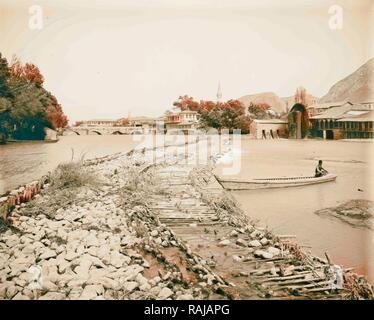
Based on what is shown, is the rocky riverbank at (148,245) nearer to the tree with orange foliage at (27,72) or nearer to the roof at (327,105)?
the tree with orange foliage at (27,72)

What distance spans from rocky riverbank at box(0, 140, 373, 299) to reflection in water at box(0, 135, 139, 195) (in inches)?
3.5

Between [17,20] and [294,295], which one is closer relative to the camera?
[294,295]

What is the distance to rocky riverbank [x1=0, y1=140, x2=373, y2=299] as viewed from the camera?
226 cm

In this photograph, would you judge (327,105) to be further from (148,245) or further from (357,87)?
(148,245)

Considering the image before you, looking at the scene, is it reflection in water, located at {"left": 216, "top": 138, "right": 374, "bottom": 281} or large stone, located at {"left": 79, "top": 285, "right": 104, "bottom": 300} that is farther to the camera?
reflection in water, located at {"left": 216, "top": 138, "right": 374, "bottom": 281}

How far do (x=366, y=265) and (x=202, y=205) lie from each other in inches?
46.9

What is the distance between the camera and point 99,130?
2.53 m

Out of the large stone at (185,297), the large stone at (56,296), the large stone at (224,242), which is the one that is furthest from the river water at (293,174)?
the large stone at (56,296)

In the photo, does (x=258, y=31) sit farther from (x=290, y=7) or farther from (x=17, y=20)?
(x=17, y=20)

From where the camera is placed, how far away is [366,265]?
2.37 m

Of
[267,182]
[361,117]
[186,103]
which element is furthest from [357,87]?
[186,103]

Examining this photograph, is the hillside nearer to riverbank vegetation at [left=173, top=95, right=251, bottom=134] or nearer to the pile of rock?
riverbank vegetation at [left=173, top=95, right=251, bottom=134]

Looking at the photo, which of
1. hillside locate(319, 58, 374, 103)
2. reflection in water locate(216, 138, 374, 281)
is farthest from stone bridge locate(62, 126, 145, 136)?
hillside locate(319, 58, 374, 103)
